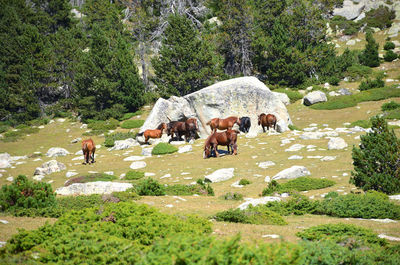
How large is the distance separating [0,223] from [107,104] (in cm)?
3702

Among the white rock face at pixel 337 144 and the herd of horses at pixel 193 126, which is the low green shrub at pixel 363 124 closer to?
the herd of horses at pixel 193 126

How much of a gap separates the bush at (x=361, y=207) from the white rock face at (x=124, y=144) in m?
21.3

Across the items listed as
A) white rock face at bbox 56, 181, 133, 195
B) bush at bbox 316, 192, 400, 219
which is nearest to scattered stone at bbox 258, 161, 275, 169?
bush at bbox 316, 192, 400, 219

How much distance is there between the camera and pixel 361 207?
1009 cm

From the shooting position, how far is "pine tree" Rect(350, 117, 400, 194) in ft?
39.8

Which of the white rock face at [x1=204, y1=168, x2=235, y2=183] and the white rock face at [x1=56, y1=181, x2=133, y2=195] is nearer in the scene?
the white rock face at [x1=56, y1=181, x2=133, y2=195]

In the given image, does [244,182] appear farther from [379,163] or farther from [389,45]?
[389,45]

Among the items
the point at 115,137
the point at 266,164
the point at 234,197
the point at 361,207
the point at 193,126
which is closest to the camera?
Answer: the point at 361,207

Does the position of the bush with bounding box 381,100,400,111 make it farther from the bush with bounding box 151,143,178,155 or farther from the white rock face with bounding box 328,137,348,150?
the bush with bounding box 151,143,178,155

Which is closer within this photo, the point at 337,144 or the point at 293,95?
the point at 337,144

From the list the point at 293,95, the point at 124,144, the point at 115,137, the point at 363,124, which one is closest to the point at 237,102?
the point at 363,124

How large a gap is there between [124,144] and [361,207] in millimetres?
22746

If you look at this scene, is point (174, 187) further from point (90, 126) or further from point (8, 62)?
point (8, 62)

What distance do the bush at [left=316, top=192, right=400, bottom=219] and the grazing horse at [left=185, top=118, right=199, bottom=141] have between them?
18554mm
